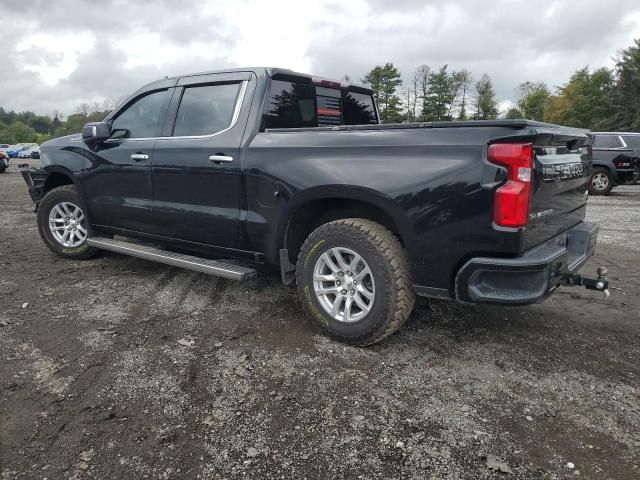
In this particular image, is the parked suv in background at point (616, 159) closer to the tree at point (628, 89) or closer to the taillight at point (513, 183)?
the taillight at point (513, 183)

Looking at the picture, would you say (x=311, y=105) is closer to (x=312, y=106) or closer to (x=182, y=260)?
(x=312, y=106)

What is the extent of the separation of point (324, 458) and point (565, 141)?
7.80ft

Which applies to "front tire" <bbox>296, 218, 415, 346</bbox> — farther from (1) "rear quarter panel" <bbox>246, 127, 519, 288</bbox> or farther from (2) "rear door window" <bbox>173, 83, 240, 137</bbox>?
(2) "rear door window" <bbox>173, 83, 240, 137</bbox>

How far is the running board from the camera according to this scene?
12.2 ft

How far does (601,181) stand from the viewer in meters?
13.1

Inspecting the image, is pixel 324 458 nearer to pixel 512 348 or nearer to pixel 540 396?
pixel 540 396

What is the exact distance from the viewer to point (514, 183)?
263 cm

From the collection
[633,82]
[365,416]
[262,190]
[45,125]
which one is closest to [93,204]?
[262,190]

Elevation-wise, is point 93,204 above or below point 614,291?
above

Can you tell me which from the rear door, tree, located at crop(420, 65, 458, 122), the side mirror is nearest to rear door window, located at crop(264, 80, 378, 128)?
the rear door

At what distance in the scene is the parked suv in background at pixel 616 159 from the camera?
41.1 feet

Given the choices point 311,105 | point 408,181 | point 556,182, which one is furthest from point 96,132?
point 556,182

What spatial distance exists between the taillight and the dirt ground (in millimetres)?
986

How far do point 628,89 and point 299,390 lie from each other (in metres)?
58.7
